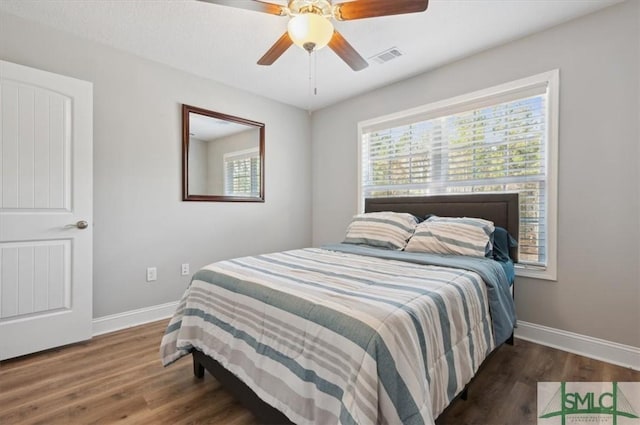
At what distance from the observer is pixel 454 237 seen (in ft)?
7.68

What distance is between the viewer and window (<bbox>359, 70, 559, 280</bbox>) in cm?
241

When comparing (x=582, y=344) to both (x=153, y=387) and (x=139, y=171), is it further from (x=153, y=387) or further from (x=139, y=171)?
(x=139, y=171)

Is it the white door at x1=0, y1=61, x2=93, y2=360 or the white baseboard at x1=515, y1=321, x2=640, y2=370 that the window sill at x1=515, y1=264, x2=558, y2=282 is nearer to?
the white baseboard at x1=515, y1=321, x2=640, y2=370

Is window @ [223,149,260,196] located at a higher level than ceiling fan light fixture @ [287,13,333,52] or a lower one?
lower

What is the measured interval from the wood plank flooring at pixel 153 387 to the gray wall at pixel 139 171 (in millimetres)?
625

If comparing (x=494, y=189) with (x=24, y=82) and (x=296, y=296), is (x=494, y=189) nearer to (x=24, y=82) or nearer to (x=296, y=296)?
(x=296, y=296)

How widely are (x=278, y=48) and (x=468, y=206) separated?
2060mm

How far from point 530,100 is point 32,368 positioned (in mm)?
4155

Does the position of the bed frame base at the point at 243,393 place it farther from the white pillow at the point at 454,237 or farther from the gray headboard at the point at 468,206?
the gray headboard at the point at 468,206

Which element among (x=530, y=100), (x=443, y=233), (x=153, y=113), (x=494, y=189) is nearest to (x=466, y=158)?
(x=494, y=189)

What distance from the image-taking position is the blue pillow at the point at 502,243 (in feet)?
7.86

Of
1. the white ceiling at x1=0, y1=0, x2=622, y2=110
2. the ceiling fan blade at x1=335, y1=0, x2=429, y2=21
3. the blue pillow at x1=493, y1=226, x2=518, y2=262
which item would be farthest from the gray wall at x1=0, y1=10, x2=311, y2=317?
the blue pillow at x1=493, y1=226, x2=518, y2=262

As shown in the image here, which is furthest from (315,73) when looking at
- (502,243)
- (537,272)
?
(537,272)

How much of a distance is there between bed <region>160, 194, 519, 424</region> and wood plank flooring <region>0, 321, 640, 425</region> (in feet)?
0.52
